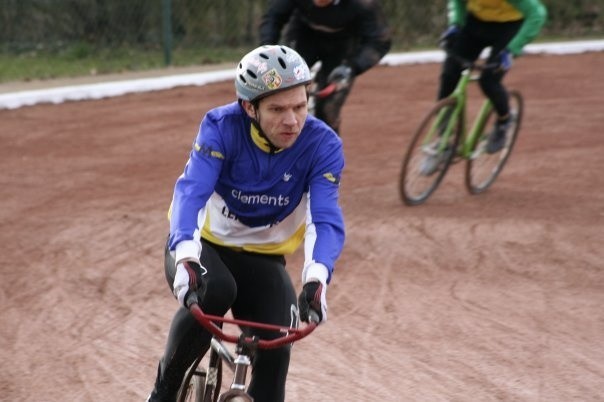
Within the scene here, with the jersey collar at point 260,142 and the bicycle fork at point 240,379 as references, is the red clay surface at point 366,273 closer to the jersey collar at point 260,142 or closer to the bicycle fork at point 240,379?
the jersey collar at point 260,142

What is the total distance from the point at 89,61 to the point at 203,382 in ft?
43.8

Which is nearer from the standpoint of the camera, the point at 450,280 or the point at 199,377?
the point at 199,377

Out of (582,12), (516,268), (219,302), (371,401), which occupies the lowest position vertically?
(582,12)

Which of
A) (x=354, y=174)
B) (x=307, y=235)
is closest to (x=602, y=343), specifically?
(x=307, y=235)

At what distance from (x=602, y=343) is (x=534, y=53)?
45.6ft

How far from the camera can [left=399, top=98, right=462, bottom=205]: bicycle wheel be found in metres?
9.40

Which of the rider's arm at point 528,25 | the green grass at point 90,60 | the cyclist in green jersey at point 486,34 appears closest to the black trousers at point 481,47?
the cyclist in green jersey at point 486,34

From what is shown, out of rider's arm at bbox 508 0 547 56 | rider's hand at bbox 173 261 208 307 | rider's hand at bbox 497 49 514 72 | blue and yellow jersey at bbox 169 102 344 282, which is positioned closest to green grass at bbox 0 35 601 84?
rider's hand at bbox 497 49 514 72

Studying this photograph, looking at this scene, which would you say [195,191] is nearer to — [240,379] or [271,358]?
[271,358]

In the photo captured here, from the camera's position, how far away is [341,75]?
855cm

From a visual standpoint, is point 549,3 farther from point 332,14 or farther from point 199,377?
point 199,377

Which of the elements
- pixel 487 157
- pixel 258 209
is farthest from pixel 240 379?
pixel 487 157

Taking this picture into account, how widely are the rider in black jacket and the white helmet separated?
402 centimetres

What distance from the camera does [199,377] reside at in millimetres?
4816
